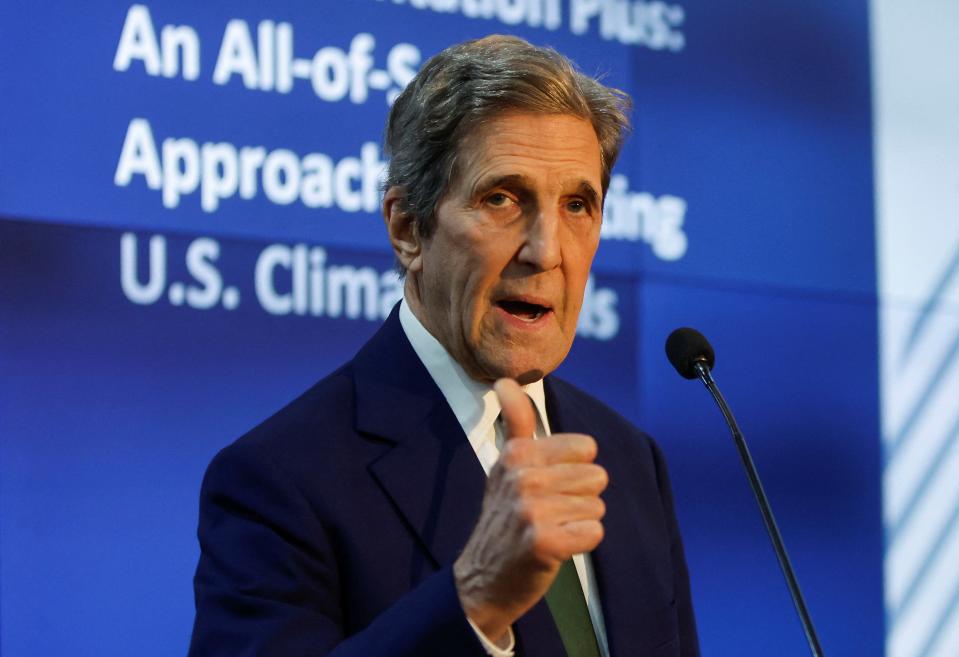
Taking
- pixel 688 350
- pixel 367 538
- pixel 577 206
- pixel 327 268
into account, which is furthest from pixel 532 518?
pixel 327 268

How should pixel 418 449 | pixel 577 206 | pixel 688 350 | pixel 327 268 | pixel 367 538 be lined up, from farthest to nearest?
1. pixel 327 268
2. pixel 688 350
3. pixel 577 206
4. pixel 418 449
5. pixel 367 538

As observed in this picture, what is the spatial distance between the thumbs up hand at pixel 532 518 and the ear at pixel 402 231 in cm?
57

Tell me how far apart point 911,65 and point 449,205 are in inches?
98.1

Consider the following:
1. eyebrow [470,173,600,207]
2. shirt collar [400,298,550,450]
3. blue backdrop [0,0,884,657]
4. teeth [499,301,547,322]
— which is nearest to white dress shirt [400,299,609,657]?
shirt collar [400,298,550,450]

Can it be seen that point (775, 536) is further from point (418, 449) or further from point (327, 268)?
point (327, 268)

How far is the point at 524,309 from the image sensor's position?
1862 millimetres

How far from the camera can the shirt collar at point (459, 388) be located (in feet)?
6.12

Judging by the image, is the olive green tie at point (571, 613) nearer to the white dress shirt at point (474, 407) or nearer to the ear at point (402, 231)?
the white dress shirt at point (474, 407)

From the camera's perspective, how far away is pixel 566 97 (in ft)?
6.23

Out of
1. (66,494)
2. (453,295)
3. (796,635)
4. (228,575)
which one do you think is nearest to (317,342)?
(66,494)

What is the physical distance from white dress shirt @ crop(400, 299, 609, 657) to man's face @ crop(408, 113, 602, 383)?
0.02m

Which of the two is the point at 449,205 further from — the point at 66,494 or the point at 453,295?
the point at 66,494

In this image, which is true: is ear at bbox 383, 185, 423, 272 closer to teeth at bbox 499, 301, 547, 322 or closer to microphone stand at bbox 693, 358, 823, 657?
teeth at bbox 499, 301, 547, 322

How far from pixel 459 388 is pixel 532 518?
0.56 m
